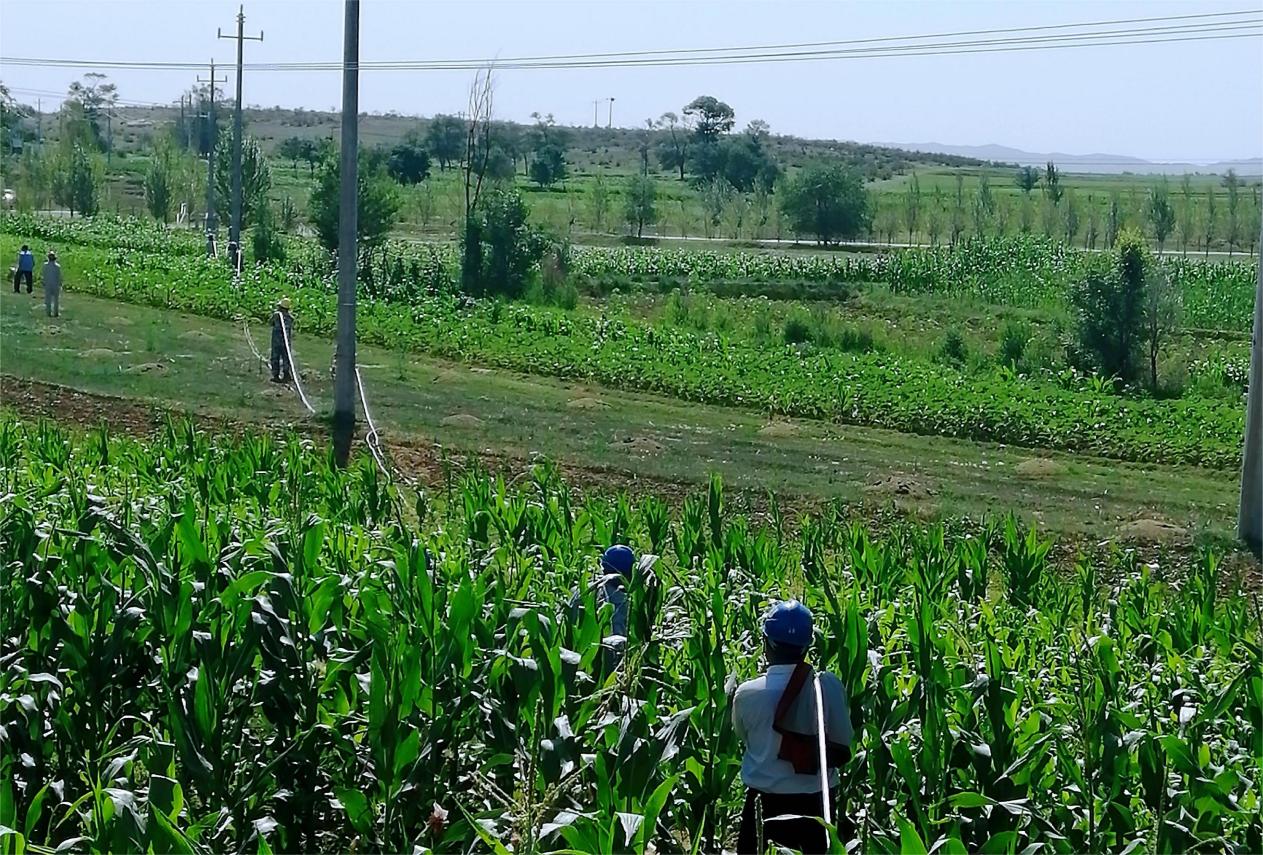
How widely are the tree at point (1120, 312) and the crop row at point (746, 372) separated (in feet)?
8.77

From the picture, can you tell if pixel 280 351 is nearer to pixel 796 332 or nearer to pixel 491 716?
pixel 796 332

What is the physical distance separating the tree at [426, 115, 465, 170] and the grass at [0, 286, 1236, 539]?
85187 mm

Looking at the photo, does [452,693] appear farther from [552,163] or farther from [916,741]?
[552,163]

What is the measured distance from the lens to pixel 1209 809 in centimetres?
594

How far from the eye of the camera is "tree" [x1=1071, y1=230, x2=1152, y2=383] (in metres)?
28.0

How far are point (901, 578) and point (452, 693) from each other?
471 cm

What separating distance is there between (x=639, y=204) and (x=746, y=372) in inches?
1949

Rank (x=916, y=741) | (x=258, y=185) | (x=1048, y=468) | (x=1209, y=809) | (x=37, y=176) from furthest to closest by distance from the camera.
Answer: (x=37, y=176)
(x=258, y=185)
(x=1048, y=468)
(x=916, y=741)
(x=1209, y=809)

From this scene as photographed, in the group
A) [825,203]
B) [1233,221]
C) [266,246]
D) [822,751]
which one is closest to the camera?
[822,751]

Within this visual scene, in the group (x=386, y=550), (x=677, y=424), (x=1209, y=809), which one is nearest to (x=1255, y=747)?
(x=1209, y=809)

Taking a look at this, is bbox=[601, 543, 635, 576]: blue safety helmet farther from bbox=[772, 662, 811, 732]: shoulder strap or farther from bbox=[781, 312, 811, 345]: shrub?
bbox=[781, 312, 811, 345]: shrub

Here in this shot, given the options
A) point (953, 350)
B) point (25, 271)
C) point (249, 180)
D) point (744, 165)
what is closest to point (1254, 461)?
point (953, 350)

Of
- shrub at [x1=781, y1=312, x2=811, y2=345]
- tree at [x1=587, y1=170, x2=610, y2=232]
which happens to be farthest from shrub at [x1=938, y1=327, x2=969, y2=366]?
tree at [x1=587, y1=170, x2=610, y2=232]

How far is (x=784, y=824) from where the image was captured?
5789mm
